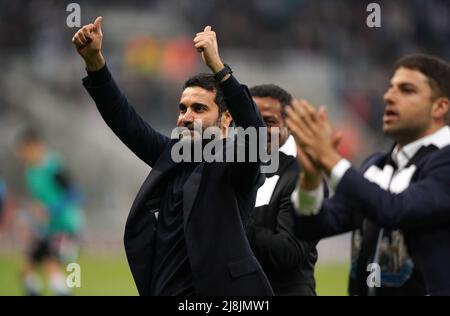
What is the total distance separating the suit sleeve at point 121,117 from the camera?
430cm

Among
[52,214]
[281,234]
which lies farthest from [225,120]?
[52,214]

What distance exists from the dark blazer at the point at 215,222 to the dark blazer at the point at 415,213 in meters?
0.53

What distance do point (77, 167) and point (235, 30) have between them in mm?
4790

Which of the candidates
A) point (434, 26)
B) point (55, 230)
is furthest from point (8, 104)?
point (434, 26)

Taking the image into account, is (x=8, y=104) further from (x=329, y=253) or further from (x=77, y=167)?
(x=329, y=253)

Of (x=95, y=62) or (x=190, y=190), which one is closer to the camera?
(x=190, y=190)

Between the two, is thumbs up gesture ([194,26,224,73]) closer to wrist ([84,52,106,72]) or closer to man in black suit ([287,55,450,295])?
wrist ([84,52,106,72])

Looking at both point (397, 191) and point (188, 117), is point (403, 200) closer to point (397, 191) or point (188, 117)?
point (397, 191)

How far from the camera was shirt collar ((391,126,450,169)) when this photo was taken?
3773 millimetres

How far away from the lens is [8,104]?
18.3 meters

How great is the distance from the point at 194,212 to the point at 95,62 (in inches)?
33.5

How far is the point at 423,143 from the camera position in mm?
3797

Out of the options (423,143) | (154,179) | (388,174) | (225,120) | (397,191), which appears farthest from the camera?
(225,120)

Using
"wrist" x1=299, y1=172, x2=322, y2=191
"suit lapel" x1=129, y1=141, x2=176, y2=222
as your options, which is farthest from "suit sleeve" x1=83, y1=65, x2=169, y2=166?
"wrist" x1=299, y1=172, x2=322, y2=191
